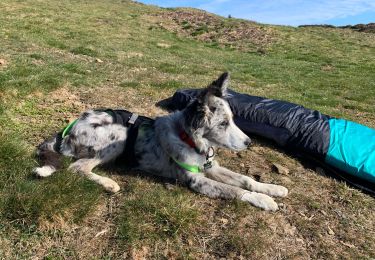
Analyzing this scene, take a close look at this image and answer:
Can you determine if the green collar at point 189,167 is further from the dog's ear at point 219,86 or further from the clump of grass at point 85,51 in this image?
the clump of grass at point 85,51

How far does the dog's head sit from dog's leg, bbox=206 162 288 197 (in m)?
0.40

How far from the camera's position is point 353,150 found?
6.66 m

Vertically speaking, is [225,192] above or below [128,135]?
below

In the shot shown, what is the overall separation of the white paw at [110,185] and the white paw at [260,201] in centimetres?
169

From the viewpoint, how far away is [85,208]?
15.2ft

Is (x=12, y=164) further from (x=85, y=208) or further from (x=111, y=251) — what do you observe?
(x=111, y=251)

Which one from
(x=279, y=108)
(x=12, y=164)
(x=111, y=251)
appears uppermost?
(x=279, y=108)

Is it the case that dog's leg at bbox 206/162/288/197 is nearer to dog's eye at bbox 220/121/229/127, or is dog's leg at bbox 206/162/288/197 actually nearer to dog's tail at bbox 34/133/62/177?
dog's eye at bbox 220/121/229/127

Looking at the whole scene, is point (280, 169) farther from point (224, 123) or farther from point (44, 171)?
point (44, 171)

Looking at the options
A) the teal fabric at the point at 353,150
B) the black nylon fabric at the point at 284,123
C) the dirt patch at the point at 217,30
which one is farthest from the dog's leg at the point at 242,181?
the dirt patch at the point at 217,30

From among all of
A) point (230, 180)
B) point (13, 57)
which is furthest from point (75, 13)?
point (230, 180)

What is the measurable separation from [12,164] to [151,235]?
2.08 meters

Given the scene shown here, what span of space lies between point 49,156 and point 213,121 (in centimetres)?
234

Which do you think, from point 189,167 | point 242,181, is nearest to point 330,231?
point 242,181
